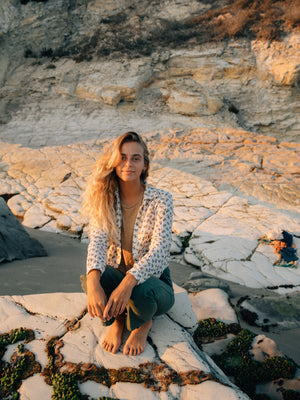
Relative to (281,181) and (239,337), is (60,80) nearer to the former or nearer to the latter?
(281,181)

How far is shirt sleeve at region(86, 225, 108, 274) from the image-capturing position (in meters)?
2.12

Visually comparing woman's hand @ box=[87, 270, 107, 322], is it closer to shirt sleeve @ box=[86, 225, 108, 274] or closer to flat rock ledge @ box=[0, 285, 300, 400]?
shirt sleeve @ box=[86, 225, 108, 274]

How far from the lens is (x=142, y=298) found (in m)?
1.95

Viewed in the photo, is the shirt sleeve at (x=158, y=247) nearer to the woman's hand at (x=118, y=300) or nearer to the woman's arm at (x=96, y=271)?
the woman's hand at (x=118, y=300)

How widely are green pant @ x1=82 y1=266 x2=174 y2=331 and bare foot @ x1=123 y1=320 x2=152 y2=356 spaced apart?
0.08m

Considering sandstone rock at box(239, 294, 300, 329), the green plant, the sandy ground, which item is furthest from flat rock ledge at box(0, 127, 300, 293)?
the green plant

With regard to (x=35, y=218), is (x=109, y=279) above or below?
above

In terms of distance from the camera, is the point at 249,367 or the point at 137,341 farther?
the point at 249,367

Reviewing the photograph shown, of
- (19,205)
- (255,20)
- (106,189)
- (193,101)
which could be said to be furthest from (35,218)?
(255,20)

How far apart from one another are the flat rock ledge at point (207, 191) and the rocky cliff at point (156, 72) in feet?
6.69

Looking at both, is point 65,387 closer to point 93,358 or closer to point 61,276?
point 93,358

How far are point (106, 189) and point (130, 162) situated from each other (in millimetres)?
304

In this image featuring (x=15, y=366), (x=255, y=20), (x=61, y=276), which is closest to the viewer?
(x=15, y=366)

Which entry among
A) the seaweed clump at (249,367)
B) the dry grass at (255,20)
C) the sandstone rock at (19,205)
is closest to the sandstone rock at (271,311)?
the seaweed clump at (249,367)
